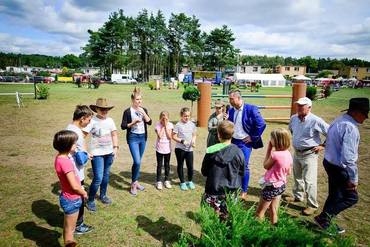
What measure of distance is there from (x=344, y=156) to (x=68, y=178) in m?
3.58

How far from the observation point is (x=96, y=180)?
4.59 meters

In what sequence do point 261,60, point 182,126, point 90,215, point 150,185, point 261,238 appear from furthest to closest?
point 261,60 → point 150,185 → point 182,126 → point 90,215 → point 261,238

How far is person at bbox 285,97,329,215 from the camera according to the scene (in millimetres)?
4754

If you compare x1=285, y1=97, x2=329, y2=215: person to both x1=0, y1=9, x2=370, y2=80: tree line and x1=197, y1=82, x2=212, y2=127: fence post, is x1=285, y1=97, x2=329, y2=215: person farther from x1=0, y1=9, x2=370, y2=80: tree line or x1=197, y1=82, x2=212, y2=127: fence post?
x1=0, y1=9, x2=370, y2=80: tree line

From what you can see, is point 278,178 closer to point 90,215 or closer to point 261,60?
point 90,215

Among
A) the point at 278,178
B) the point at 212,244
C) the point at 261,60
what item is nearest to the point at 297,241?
the point at 212,244

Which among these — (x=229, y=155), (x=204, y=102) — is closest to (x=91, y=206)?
(x=229, y=155)

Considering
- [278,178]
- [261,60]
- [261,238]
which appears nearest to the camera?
[261,238]

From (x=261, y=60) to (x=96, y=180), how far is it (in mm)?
169559

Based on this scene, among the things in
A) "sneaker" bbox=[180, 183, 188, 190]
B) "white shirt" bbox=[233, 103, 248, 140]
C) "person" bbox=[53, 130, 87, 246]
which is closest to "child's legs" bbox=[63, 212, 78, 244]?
"person" bbox=[53, 130, 87, 246]

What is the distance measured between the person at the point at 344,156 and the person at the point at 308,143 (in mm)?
549

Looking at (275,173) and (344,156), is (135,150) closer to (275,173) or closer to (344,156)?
(275,173)

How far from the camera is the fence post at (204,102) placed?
11330 millimetres

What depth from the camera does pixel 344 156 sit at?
3.85 m
